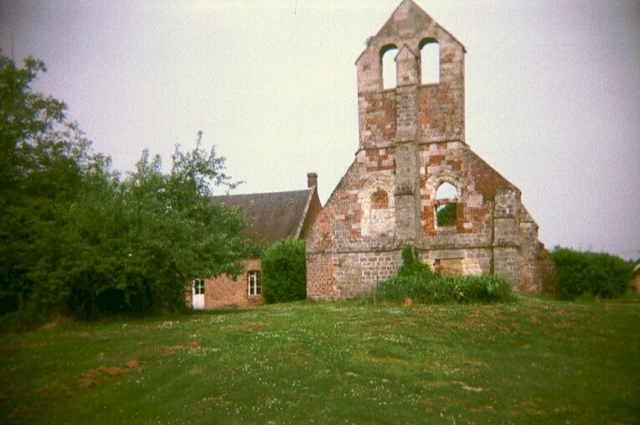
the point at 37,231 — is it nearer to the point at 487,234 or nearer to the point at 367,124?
the point at 367,124

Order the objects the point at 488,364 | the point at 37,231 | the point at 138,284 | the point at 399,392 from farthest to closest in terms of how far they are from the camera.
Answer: the point at 138,284 < the point at 37,231 < the point at 488,364 < the point at 399,392

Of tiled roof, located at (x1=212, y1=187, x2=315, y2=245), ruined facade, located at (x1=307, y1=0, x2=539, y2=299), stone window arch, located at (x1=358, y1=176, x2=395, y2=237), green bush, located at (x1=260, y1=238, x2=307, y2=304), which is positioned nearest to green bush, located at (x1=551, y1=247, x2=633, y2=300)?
ruined facade, located at (x1=307, y1=0, x2=539, y2=299)

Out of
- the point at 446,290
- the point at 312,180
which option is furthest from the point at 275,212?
the point at 446,290

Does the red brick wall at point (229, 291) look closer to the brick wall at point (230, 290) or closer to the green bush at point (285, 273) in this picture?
the brick wall at point (230, 290)

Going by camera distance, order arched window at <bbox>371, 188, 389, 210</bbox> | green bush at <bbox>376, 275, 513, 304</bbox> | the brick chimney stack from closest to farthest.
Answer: green bush at <bbox>376, 275, 513, 304</bbox> → arched window at <bbox>371, 188, 389, 210</bbox> → the brick chimney stack

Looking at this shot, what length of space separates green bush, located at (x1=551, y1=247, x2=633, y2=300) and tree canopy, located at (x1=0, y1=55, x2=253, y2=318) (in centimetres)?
1396

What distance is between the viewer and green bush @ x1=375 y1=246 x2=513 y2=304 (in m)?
23.8

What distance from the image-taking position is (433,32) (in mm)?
29750

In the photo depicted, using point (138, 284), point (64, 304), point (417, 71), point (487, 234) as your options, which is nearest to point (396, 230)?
point (487, 234)

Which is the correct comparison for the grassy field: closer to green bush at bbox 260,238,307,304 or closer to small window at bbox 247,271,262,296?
green bush at bbox 260,238,307,304

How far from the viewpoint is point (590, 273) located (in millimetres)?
28188

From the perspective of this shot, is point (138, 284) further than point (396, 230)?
No

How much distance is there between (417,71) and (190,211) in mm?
12082

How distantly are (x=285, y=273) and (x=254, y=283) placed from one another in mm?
4353
